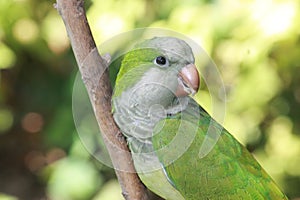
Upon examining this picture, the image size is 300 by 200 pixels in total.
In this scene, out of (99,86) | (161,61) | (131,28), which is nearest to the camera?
(99,86)

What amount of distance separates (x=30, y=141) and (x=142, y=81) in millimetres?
1194

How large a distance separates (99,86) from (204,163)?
13.4 inches

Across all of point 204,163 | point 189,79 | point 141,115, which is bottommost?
point 204,163

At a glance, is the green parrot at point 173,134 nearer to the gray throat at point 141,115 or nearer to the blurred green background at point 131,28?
the gray throat at point 141,115

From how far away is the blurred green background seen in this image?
2158 millimetres

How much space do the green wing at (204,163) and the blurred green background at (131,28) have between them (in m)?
0.52

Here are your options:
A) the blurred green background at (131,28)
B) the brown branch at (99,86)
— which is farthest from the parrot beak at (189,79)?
the blurred green background at (131,28)

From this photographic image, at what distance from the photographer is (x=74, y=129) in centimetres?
236

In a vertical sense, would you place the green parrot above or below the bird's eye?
below

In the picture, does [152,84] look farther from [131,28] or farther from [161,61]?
[131,28]

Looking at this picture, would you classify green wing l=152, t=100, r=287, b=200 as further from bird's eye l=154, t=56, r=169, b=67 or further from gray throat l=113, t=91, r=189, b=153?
bird's eye l=154, t=56, r=169, b=67

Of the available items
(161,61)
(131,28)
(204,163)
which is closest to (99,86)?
(161,61)

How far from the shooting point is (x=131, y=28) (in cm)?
217

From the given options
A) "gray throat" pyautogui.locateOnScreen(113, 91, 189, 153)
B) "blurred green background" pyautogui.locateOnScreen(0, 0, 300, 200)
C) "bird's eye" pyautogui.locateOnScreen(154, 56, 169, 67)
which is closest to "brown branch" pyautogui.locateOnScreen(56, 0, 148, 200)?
"gray throat" pyautogui.locateOnScreen(113, 91, 189, 153)
